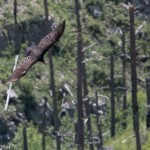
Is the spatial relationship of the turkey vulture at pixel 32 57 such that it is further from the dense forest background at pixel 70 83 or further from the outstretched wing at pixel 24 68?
the dense forest background at pixel 70 83

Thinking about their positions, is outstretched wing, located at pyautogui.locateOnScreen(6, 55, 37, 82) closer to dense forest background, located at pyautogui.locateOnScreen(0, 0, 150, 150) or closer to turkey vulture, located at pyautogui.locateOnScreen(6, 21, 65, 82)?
turkey vulture, located at pyautogui.locateOnScreen(6, 21, 65, 82)

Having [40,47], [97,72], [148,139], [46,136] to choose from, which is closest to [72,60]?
[97,72]

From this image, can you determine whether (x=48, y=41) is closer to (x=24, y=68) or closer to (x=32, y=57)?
(x=32, y=57)

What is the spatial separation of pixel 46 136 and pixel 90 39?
13780 millimetres

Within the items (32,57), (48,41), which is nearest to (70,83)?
(48,41)

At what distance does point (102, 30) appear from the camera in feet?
162

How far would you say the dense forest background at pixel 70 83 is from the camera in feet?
109

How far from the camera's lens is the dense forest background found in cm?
3338

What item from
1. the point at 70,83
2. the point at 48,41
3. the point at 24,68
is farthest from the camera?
the point at 70,83

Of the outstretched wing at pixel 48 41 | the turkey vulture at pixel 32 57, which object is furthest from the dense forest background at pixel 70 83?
the turkey vulture at pixel 32 57

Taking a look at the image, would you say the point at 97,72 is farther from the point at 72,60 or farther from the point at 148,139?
the point at 148,139

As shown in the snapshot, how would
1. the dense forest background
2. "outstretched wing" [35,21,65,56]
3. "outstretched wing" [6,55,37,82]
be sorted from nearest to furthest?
"outstretched wing" [6,55,37,82] < "outstretched wing" [35,21,65,56] < the dense forest background

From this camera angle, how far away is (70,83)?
3962cm

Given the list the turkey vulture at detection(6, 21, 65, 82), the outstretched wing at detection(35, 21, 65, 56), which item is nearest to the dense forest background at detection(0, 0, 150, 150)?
the outstretched wing at detection(35, 21, 65, 56)
